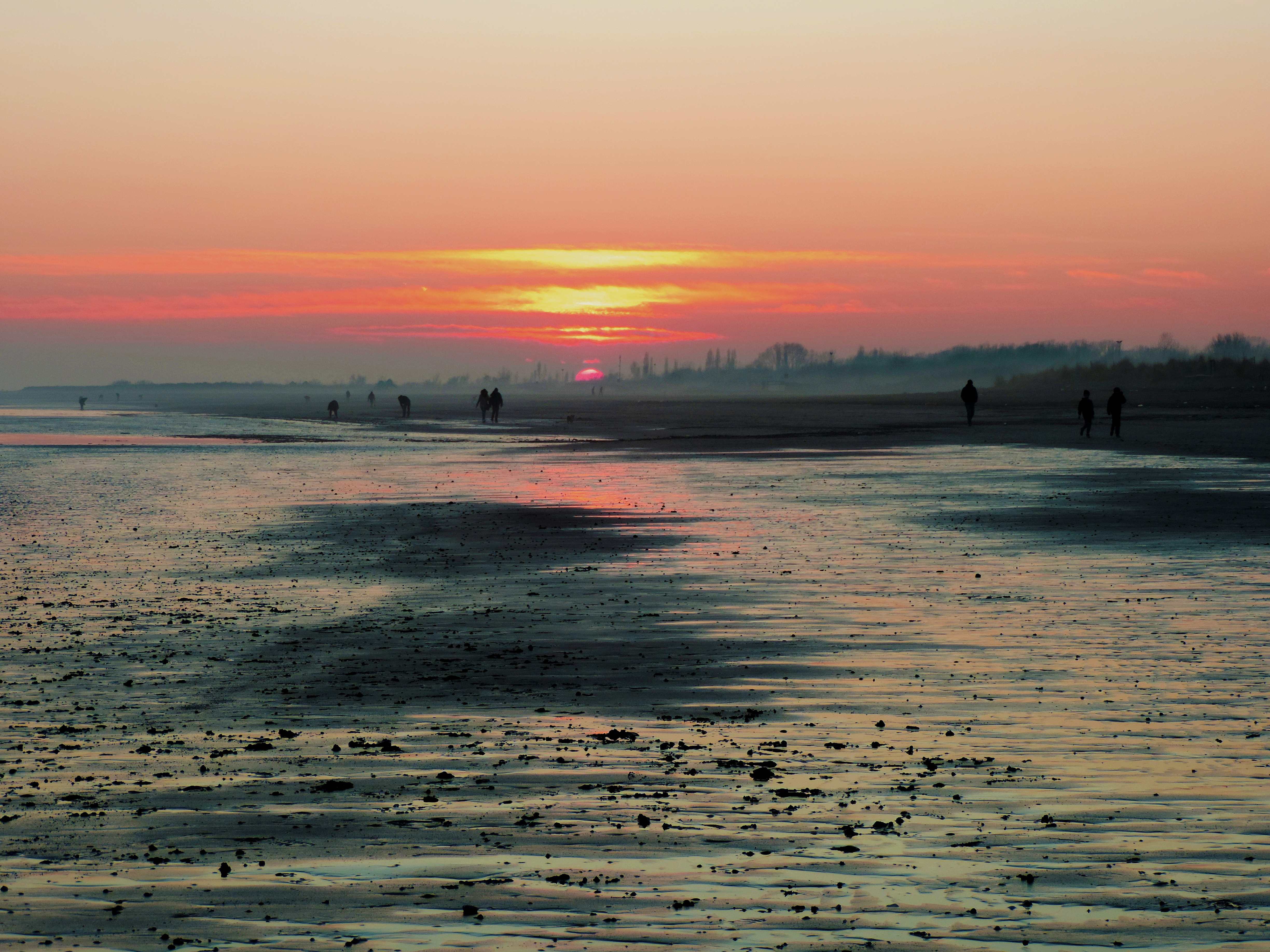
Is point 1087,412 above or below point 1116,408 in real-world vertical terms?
below

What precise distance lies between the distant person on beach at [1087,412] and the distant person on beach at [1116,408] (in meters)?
0.79

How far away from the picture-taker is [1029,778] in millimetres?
8852

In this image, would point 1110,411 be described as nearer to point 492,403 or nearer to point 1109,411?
point 1109,411

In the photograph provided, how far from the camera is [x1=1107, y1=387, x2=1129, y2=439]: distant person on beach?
5769cm

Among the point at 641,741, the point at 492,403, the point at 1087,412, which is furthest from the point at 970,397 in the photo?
the point at 641,741

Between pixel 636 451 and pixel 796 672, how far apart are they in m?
43.5

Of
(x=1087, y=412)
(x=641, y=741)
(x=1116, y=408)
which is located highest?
(x=1116, y=408)

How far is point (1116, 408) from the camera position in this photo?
5834cm

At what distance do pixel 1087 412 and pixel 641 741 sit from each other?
5413 centimetres

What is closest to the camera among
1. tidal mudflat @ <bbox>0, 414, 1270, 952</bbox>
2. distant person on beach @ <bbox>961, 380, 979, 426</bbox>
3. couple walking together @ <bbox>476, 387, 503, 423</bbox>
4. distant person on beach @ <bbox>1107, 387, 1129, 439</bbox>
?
tidal mudflat @ <bbox>0, 414, 1270, 952</bbox>

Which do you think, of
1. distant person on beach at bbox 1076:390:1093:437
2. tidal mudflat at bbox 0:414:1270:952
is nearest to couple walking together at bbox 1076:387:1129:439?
distant person on beach at bbox 1076:390:1093:437

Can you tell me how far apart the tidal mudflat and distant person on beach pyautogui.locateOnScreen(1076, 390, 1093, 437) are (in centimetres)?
3647

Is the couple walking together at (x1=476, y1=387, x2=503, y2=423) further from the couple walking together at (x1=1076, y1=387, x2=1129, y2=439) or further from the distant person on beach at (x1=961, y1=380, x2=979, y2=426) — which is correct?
the couple walking together at (x1=1076, y1=387, x2=1129, y2=439)

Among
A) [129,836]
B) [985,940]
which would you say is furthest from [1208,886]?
[129,836]
